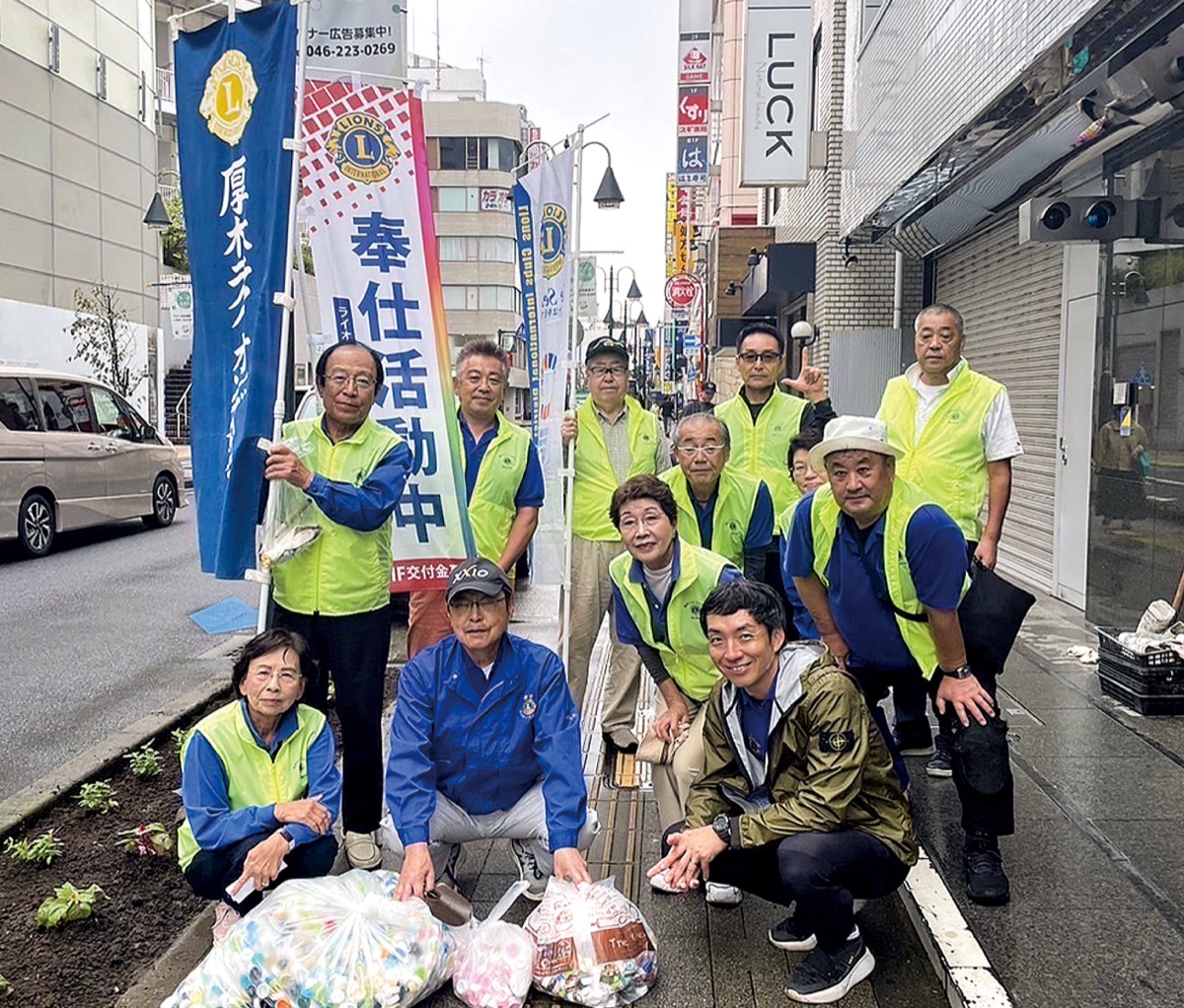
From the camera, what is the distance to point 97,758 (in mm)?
5121

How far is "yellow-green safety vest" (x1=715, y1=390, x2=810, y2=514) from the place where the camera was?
17.0ft

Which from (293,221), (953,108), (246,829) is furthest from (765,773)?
(953,108)

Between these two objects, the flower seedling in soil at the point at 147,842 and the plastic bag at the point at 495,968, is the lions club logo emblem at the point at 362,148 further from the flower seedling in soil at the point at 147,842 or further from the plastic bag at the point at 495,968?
the plastic bag at the point at 495,968

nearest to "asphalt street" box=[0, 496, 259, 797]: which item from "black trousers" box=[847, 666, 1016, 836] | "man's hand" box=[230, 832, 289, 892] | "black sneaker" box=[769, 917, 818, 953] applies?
"man's hand" box=[230, 832, 289, 892]

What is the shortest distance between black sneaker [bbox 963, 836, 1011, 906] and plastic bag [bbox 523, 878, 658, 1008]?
1.15 meters

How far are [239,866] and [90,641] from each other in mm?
5957

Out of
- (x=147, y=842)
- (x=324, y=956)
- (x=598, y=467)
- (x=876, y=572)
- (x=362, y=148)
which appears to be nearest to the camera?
(x=324, y=956)

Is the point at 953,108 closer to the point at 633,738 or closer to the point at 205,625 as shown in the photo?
the point at 633,738

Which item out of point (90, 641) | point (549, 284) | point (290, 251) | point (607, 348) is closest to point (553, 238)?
point (549, 284)

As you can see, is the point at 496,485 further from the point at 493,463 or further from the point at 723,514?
the point at 723,514

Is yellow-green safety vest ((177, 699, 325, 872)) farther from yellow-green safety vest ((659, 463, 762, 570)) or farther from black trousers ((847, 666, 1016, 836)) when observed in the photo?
black trousers ((847, 666, 1016, 836))

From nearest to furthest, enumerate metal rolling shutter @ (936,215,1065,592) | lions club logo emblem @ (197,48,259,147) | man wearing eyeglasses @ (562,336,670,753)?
lions club logo emblem @ (197,48,259,147) → man wearing eyeglasses @ (562,336,670,753) → metal rolling shutter @ (936,215,1065,592)

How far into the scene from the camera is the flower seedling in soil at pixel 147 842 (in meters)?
4.12

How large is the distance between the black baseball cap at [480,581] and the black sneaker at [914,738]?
2361mm
